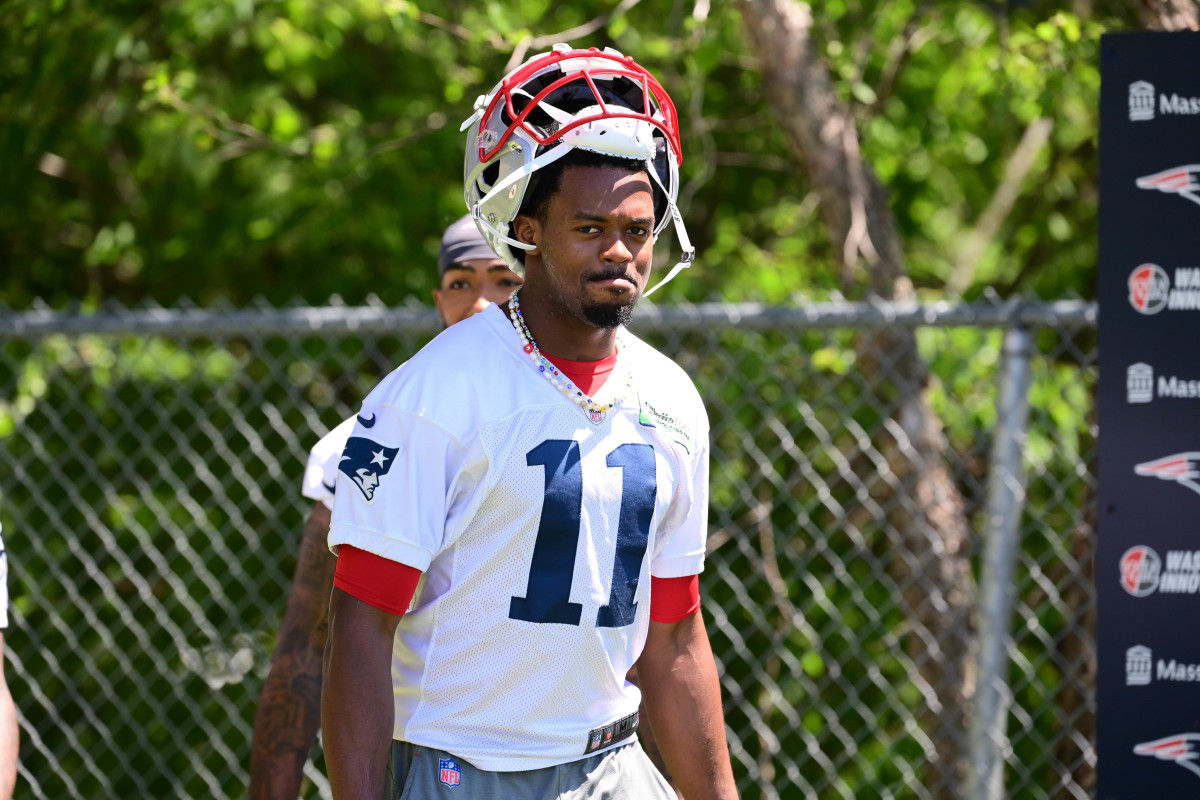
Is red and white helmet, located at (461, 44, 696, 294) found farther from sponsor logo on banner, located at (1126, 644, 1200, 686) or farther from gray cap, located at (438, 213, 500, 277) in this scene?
sponsor logo on banner, located at (1126, 644, 1200, 686)

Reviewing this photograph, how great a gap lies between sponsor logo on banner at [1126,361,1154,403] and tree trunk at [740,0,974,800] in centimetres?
86

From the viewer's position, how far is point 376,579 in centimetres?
198

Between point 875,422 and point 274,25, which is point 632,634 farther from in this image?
point 274,25

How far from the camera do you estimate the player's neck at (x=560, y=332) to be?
218 centimetres

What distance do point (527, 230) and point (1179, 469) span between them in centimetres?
179

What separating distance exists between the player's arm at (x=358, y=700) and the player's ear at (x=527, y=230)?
2.22ft

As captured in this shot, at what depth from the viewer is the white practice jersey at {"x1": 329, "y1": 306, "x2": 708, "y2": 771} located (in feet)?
6.56

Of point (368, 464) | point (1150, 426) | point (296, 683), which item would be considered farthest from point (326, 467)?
point (1150, 426)

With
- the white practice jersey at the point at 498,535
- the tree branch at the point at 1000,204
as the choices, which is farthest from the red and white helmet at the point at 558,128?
the tree branch at the point at 1000,204

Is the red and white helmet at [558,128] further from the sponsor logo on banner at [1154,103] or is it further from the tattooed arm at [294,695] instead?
the sponsor logo on banner at [1154,103]

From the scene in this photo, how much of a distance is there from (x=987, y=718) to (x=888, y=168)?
2794 mm

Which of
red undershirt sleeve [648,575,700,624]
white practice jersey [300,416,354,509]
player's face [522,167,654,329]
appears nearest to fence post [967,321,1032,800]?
red undershirt sleeve [648,575,700,624]

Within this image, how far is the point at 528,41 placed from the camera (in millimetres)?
3898

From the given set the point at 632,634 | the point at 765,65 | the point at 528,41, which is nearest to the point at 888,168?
the point at 765,65
